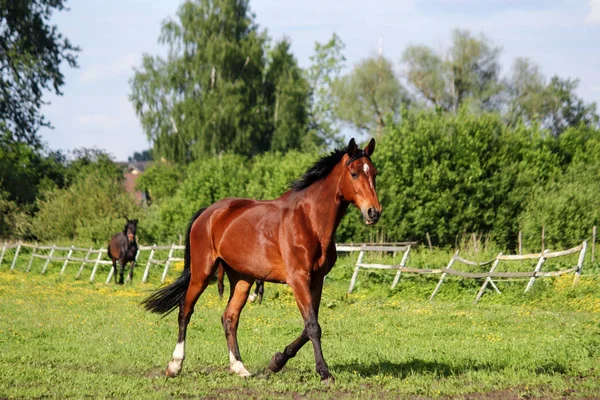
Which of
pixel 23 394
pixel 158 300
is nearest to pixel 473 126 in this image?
pixel 158 300

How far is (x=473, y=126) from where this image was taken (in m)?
38.1

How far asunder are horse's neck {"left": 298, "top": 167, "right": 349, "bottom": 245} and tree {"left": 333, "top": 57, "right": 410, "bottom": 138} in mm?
46121

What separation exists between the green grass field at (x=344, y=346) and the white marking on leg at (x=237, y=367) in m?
0.12

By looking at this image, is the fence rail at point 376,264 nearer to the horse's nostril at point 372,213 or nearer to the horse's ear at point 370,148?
the horse's ear at point 370,148

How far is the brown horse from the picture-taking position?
827 centimetres

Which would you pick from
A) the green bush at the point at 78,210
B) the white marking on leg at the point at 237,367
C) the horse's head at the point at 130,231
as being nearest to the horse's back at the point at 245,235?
the white marking on leg at the point at 237,367

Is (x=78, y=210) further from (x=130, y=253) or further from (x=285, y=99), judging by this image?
(x=285, y=99)

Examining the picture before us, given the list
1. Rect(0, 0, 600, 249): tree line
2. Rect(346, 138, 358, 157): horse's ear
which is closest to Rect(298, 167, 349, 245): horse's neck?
Rect(346, 138, 358, 157): horse's ear

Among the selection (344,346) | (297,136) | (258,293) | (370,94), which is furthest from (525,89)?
(344,346)

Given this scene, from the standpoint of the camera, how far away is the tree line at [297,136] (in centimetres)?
3650

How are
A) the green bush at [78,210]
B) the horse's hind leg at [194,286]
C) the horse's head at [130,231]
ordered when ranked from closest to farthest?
the horse's hind leg at [194,286]
the horse's head at [130,231]
the green bush at [78,210]

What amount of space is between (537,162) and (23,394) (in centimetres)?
3404

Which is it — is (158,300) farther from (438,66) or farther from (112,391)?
(438,66)

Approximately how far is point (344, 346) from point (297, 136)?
49.5m
